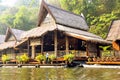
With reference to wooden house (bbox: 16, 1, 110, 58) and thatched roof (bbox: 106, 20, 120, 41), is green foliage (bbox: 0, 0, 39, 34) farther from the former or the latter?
thatched roof (bbox: 106, 20, 120, 41)

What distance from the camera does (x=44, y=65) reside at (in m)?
21.2

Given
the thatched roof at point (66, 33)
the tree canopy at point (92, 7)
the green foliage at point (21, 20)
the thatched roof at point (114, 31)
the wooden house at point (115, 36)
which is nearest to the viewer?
the wooden house at point (115, 36)

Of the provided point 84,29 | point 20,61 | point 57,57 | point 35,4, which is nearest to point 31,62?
point 20,61

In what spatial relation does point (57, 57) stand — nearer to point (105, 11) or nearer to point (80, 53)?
point (80, 53)

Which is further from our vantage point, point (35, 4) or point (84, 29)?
point (35, 4)

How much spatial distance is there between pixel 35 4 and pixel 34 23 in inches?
1091

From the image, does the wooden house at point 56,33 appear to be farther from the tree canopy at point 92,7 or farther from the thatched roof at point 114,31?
the tree canopy at point 92,7

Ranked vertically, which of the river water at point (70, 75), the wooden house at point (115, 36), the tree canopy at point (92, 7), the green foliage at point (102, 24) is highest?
the tree canopy at point (92, 7)

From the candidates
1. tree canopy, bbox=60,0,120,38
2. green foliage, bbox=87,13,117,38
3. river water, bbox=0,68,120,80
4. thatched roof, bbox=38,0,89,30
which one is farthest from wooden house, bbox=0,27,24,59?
river water, bbox=0,68,120,80

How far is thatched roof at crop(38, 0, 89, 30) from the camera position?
86.6ft

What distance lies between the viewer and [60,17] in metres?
27.1

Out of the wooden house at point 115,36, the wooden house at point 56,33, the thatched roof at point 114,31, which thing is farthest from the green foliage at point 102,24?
the wooden house at point 115,36

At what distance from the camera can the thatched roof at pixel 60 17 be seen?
86.6ft

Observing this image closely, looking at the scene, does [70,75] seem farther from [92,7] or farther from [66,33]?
[92,7]
